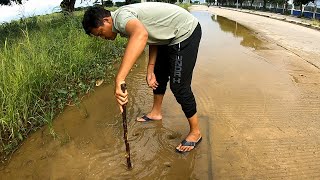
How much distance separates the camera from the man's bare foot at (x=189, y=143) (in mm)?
3096

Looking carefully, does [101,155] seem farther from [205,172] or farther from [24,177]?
[205,172]

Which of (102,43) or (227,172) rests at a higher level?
(102,43)

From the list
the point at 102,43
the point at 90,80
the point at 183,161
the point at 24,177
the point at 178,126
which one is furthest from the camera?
the point at 102,43

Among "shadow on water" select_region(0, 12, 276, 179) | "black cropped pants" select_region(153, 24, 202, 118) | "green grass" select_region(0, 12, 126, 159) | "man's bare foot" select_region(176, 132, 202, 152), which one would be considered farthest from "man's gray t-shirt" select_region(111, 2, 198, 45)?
"green grass" select_region(0, 12, 126, 159)

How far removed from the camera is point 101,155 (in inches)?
120

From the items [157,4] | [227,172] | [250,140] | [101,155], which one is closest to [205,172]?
[227,172]

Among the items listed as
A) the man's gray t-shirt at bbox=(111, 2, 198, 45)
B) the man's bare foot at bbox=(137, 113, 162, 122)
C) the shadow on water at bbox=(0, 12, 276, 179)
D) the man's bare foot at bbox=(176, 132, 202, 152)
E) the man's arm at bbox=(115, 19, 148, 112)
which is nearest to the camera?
the man's arm at bbox=(115, 19, 148, 112)

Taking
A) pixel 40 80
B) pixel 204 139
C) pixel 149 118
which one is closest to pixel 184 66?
pixel 204 139

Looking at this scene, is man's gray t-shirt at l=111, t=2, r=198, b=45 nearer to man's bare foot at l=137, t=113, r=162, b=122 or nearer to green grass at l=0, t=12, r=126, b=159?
man's bare foot at l=137, t=113, r=162, b=122

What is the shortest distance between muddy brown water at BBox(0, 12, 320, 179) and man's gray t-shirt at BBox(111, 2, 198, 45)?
44.1 inches

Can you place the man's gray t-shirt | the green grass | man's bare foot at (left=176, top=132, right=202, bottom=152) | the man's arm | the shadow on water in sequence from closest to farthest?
the man's arm, the man's gray t-shirt, the shadow on water, man's bare foot at (left=176, top=132, right=202, bottom=152), the green grass

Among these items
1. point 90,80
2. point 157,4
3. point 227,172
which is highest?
point 157,4

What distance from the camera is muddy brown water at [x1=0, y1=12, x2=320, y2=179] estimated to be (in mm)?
2814

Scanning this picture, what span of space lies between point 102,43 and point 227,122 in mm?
4156
